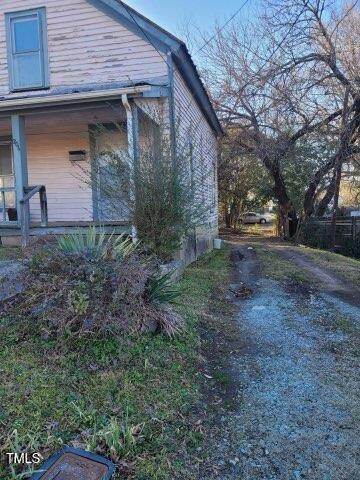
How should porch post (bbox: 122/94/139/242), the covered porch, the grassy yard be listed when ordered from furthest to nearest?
1. the covered porch
2. porch post (bbox: 122/94/139/242)
3. the grassy yard

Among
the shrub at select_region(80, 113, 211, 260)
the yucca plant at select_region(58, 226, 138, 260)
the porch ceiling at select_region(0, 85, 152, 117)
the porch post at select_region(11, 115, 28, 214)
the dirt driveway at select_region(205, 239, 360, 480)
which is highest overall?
the porch ceiling at select_region(0, 85, 152, 117)

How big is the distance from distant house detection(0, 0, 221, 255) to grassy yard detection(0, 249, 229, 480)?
4.39 m

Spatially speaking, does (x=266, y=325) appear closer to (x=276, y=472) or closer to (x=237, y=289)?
(x=237, y=289)

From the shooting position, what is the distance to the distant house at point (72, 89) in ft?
28.9

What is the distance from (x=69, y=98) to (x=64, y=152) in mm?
2619

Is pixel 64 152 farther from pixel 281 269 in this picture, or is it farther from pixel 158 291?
pixel 158 291

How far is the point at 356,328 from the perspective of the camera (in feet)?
18.1

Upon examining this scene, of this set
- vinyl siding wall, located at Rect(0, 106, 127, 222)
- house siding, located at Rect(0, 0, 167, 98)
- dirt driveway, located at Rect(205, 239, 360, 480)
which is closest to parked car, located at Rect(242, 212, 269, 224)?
vinyl siding wall, located at Rect(0, 106, 127, 222)

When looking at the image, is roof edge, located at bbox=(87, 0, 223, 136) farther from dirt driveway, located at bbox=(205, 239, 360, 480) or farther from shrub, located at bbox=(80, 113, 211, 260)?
dirt driveway, located at bbox=(205, 239, 360, 480)

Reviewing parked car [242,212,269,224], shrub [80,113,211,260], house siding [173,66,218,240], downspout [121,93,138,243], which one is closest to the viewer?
shrub [80,113,211,260]

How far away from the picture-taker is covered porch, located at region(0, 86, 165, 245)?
8.45 meters

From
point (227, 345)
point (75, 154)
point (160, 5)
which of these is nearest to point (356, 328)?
point (227, 345)

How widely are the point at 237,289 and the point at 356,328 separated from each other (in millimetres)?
2867

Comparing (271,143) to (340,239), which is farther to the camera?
(340,239)
